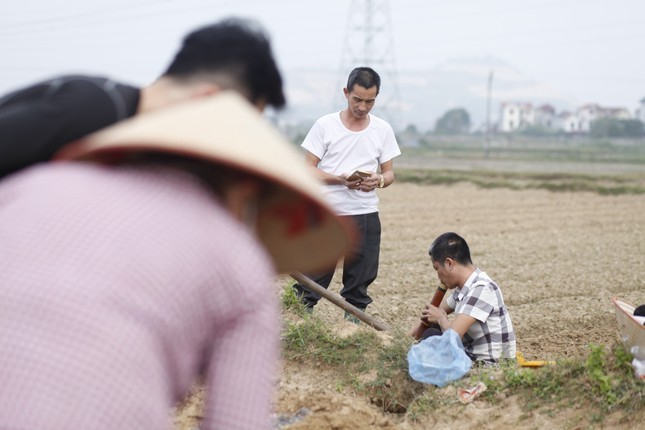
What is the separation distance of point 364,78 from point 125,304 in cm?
463

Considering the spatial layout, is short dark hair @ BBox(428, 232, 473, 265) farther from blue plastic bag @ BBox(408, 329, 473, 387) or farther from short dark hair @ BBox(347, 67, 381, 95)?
short dark hair @ BBox(347, 67, 381, 95)

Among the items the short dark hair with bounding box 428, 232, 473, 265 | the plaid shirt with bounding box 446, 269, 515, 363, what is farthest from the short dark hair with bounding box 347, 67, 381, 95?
the plaid shirt with bounding box 446, 269, 515, 363

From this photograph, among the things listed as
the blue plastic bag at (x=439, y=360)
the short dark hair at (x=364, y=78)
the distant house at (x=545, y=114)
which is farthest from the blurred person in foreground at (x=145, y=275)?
the distant house at (x=545, y=114)

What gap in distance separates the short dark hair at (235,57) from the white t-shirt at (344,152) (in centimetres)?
416

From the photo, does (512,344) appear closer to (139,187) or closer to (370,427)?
(370,427)

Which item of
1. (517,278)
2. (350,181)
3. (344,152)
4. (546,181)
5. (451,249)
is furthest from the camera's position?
(546,181)

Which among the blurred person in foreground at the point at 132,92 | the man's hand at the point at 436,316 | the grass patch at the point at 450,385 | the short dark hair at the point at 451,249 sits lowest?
the grass patch at the point at 450,385

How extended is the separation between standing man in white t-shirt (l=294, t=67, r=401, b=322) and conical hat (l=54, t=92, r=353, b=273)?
4.20 metres

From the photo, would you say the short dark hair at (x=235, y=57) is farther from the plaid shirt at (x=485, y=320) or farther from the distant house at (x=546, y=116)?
the distant house at (x=546, y=116)

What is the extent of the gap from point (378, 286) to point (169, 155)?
7.04m

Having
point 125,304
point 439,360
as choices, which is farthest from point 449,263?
point 125,304

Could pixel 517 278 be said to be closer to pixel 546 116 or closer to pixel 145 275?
pixel 145 275

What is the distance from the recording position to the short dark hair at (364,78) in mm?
5805

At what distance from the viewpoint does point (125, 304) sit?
52.4 inches
